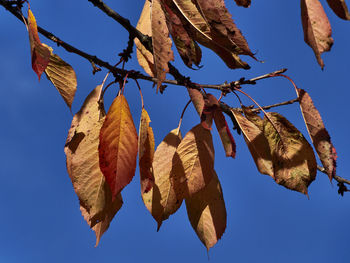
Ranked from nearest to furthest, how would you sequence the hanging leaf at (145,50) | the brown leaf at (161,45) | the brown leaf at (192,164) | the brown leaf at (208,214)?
the brown leaf at (161,45) → the brown leaf at (192,164) → the brown leaf at (208,214) → the hanging leaf at (145,50)

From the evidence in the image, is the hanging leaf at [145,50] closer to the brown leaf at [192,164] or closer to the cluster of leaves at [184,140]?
the cluster of leaves at [184,140]

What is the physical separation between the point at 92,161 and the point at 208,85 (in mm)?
349

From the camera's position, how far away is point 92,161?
2.29 feet

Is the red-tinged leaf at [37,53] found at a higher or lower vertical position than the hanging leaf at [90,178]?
higher

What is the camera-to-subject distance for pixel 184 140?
2.37 feet

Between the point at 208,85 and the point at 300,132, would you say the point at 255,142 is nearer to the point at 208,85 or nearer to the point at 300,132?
the point at 300,132

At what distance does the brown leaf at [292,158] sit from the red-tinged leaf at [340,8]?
25 cm

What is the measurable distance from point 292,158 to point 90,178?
0.40 meters

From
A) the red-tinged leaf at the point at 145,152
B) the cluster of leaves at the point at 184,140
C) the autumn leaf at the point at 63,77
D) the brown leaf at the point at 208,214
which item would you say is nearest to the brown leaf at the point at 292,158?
the cluster of leaves at the point at 184,140

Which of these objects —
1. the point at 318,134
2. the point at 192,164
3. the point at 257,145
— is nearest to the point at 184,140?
the point at 192,164

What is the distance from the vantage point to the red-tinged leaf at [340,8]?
614 millimetres

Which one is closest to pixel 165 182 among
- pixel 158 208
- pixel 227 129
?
pixel 158 208

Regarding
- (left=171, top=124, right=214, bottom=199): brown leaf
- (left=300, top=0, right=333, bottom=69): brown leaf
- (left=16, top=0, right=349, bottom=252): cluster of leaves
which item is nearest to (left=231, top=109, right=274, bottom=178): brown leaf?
(left=16, top=0, right=349, bottom=252): cluster of leaves

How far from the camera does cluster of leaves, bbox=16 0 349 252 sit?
62cm
